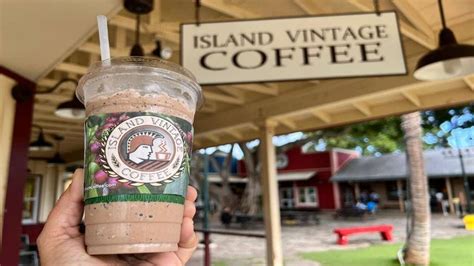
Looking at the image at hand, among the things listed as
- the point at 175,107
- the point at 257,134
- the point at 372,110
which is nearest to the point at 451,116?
the point at 372,110

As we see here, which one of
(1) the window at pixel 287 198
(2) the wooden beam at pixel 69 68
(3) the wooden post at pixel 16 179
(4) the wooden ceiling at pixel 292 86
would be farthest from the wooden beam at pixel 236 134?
(1) the window at pixel 287 198

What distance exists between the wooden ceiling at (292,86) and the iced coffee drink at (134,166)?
2.24 meters

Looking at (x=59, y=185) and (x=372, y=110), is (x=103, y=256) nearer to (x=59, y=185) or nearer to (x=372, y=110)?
(x=372, y=110)

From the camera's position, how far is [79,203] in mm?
894

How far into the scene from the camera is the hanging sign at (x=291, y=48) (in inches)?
76.7

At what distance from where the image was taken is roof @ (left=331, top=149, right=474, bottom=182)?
1596 centimetres

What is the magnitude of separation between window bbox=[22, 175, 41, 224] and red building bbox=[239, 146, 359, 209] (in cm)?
1307

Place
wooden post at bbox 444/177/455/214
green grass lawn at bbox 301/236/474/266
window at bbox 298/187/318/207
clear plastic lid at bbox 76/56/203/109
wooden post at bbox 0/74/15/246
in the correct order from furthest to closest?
window at bbox 298/187/318/207 → wooden post at bbox 444/177/455/214 → green grass lawn at bbox 301/236/474/266 → wooden post at bbox 0/74/15/246 → clear plastic lid at bbox 76/56/203/109

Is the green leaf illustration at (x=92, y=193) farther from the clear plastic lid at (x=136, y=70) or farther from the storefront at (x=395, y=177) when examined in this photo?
the storefront at (x=395, y=177)

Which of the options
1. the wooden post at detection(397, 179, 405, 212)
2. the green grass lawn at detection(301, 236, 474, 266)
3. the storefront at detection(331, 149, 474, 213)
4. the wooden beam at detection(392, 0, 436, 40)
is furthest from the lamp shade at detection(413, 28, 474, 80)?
the wooden post at detection(397, 179, 405, 212)

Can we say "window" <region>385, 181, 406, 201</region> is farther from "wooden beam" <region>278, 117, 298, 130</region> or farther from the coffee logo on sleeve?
the coffee logo on sleeve

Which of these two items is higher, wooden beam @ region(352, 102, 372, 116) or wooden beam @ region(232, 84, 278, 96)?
wooden beam @ region(232, 84, 278, 96)

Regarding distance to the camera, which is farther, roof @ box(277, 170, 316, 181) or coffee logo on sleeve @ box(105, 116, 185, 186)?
roof @ box(277, 170, 316, 181)

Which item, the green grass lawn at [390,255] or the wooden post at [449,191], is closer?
the green grass lawn at [390,255]
